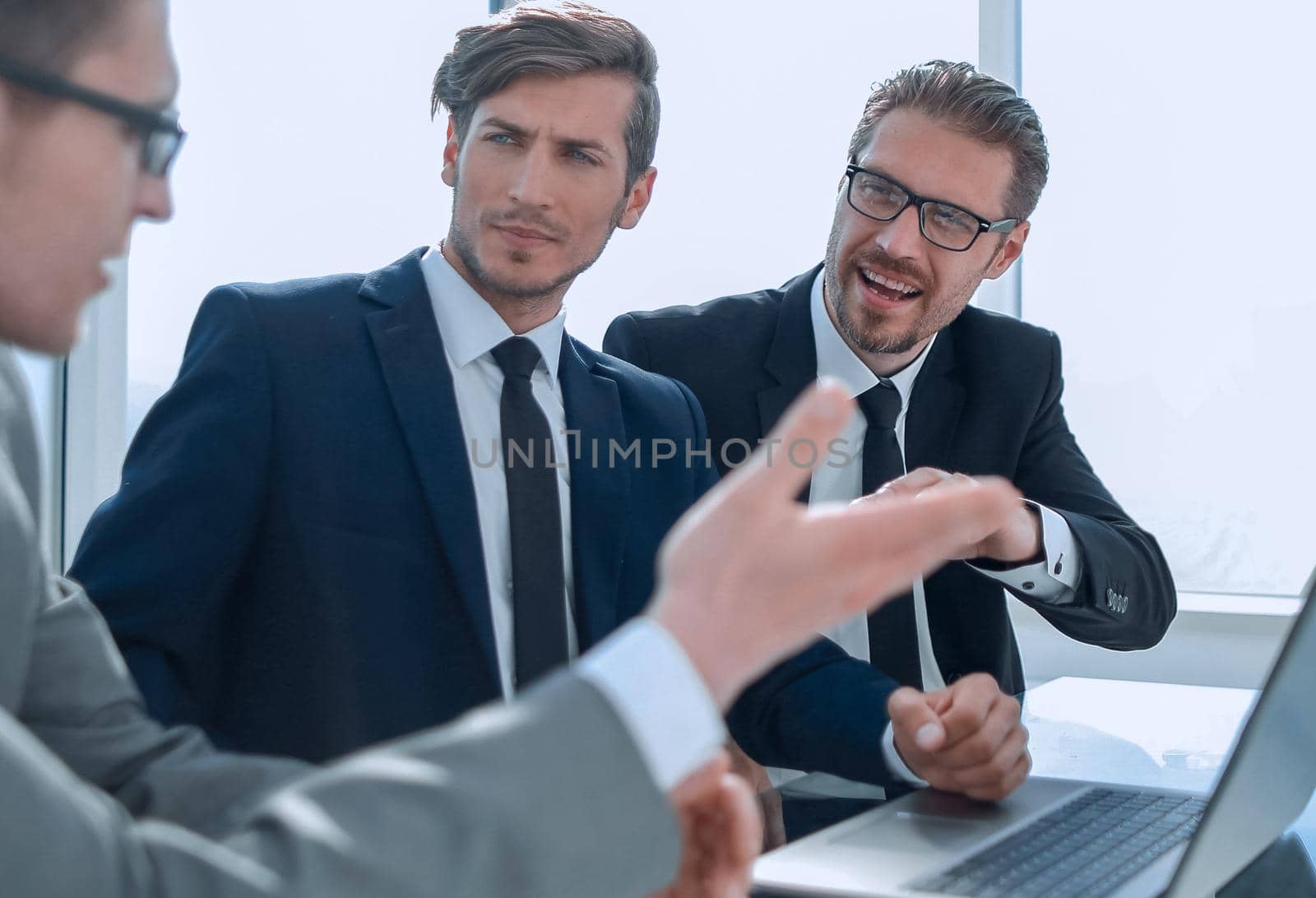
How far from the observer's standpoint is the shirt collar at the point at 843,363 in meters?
2.62

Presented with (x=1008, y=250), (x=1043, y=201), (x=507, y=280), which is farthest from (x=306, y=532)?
(x=1043, y=201)

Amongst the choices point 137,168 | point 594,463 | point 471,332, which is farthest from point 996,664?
point 137,168

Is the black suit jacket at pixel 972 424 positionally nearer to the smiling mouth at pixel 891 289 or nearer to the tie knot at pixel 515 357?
the smiling mouth at pixel 891 289

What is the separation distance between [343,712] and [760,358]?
1241 mm

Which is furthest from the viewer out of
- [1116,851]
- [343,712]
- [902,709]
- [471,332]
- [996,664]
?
[996,664]

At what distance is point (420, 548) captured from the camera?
1.78 meters

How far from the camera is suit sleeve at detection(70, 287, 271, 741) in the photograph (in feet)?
5.18

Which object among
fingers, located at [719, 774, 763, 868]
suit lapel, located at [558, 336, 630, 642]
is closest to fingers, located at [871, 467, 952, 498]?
suit lapel, located at [558, 336, 630, 642]

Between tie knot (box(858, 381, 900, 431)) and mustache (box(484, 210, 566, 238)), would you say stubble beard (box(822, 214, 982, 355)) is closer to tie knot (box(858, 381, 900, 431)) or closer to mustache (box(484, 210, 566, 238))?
tie knot (box(858, 381, 900, 431))

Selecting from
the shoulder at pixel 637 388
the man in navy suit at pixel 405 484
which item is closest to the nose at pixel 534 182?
the man in navy suit at pixel 405 484

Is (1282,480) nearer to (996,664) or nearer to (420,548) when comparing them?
(996,664)

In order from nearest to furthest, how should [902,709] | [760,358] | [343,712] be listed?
[902,709] → [343,712] → [760,358]

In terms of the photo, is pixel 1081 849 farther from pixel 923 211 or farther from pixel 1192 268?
pixel 1192 268

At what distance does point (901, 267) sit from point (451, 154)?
971 millimetres
